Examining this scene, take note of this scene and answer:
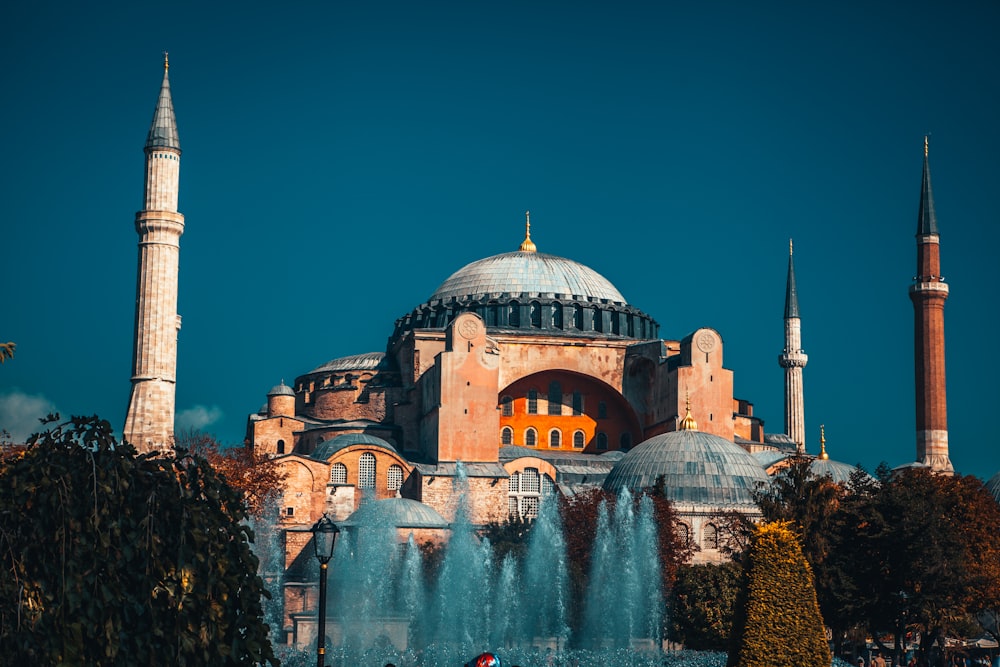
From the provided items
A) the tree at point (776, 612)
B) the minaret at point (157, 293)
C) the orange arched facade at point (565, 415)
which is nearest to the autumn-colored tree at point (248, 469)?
the minaret at point (157, 293)

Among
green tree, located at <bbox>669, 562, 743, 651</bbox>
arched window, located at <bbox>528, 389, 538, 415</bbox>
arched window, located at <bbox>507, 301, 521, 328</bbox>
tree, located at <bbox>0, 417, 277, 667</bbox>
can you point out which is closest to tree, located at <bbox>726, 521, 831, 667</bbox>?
tree, located at <bbox>0, 417, 277, 667</bbox>

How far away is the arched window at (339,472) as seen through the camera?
1748 inches

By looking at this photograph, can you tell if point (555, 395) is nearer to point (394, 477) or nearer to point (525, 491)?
point (525, 491)

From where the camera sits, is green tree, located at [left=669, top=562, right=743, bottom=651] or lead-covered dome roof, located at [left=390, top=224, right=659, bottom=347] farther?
lead-covered dome roof, located at [left=390, top=224, right=659, bottom=347]

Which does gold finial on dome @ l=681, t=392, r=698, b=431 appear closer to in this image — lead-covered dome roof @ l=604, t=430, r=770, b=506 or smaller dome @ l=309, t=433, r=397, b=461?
lead-covered dome roof @ l=604, t=430, r=770, b=506

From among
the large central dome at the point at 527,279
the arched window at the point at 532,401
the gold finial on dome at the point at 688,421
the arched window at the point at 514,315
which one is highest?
the large central dome at the point at 527,279

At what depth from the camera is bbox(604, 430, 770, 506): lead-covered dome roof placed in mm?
40938

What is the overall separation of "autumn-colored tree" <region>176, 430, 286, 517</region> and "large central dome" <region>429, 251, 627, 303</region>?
482 inches

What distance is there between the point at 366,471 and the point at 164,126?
1102 centimetres

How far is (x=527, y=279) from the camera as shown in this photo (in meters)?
53.1

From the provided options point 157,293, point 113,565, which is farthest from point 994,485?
point 113,565

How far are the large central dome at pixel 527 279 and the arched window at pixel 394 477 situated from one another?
30.8 ft

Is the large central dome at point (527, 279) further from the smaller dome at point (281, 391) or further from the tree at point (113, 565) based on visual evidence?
the tree at point (113, 565)

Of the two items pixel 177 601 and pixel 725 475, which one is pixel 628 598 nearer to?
pixel 725 475
